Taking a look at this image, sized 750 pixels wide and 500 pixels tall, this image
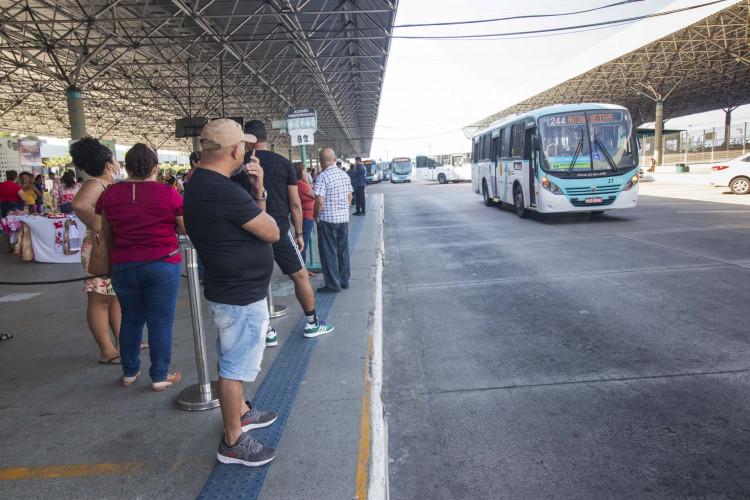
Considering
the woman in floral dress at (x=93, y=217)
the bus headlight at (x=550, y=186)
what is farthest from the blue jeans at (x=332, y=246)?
the bus headlight at (x=550, y=186)

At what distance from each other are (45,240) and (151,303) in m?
9.01

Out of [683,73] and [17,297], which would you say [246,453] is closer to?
[17,297]

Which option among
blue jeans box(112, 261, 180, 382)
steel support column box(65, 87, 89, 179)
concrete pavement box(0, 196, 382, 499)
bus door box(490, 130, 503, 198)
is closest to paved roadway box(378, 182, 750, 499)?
concrete pavement box(0, 196, 382, 499)

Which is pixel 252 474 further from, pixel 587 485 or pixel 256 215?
pixel 587 485

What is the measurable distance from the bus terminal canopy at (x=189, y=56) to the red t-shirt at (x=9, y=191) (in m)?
5.84

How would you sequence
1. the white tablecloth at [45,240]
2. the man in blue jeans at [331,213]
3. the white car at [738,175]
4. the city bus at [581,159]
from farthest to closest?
the white car at [738,175] < the city bus at [581,159] < the white tablecloth at [45,240] < the man in blue jeans at [331,213]

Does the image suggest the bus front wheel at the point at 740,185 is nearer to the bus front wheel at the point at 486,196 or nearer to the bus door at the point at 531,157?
the bus front wheel at the point at 486,196

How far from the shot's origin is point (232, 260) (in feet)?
9.21

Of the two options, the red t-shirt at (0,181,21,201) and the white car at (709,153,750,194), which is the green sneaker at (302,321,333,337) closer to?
the red t-shirt at (0,181,21,201)

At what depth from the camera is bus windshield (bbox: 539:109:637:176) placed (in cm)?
1326

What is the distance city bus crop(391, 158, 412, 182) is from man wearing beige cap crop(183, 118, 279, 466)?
54.3 metres

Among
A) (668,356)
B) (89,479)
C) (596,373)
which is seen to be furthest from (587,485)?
(89,479)

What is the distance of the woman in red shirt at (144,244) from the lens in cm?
374

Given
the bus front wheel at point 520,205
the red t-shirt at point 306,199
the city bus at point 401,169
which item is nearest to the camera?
the red t-shirt at point 306,199
